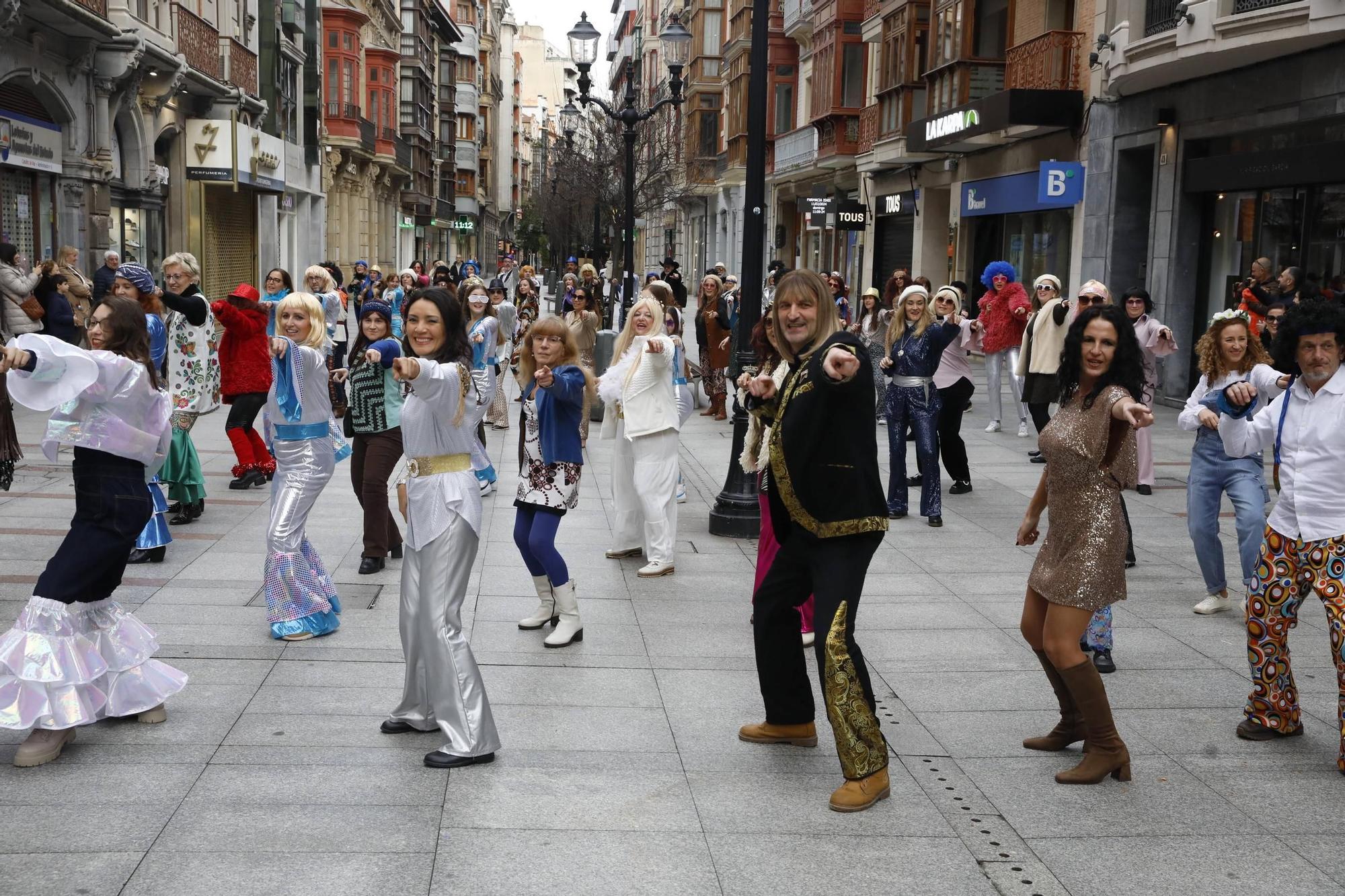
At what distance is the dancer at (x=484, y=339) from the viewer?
421 inches

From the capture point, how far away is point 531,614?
24.7ft

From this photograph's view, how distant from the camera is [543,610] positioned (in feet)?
23.9

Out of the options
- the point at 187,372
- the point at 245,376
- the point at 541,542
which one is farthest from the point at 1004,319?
the point at 541,542

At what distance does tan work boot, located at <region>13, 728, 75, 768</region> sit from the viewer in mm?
4988

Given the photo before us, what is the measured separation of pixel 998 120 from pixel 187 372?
15.0 metres

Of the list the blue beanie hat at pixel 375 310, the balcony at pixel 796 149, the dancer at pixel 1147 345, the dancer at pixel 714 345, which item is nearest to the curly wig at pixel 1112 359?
the blue beanie hat at pixel 375 310

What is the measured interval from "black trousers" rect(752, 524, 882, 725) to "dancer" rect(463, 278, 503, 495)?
344cm

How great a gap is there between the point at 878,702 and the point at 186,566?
4.52m

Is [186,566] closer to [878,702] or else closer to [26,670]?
[26,670]

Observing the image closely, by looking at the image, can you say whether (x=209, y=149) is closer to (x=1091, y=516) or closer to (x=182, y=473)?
(x=182, y=473)

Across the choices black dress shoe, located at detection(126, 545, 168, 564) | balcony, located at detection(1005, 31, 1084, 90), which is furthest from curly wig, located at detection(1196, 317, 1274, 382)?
balcony, located at detection(1005, 31, 1084, 90)

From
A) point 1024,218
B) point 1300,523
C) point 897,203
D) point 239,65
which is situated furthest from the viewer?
point 897,203

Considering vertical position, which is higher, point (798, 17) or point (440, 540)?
point (798, 17)

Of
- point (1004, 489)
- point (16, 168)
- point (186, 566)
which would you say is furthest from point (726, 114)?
point (186, 566)
